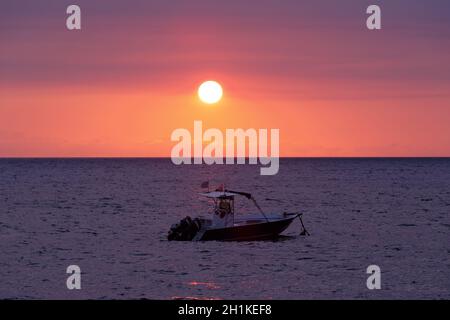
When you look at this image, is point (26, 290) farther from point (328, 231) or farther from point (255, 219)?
point (328, 231)

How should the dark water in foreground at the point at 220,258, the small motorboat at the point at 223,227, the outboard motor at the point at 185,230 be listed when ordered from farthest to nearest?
the outboard motor at the point at 185,230
the small motorboat at the point at 223,227
the dark water in foreground at the point at 220,258

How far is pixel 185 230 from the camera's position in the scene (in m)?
47.4

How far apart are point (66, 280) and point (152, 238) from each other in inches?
722

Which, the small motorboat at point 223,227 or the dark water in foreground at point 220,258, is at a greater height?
the small motorboat at point 223,227

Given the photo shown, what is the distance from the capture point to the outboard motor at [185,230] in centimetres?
4700

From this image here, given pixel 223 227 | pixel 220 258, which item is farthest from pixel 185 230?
pixel 220 258

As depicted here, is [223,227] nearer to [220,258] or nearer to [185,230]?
[185,230]

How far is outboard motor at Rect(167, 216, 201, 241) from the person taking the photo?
47.0m

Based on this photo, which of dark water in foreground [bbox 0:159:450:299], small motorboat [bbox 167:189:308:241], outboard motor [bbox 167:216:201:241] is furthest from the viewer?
outboard motor [bbox 167:216:201:241]

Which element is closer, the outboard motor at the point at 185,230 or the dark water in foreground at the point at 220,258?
the dark water in foreground at the point at 220,258

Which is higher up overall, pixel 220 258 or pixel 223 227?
pixel 223 227

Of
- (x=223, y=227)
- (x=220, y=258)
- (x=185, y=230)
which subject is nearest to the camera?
(x=220, y=258)

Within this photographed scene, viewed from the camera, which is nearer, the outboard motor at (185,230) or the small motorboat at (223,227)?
the small motorboat at (223,227)

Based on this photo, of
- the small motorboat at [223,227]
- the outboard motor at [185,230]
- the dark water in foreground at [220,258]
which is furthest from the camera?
the outboard motor at [185,230]
